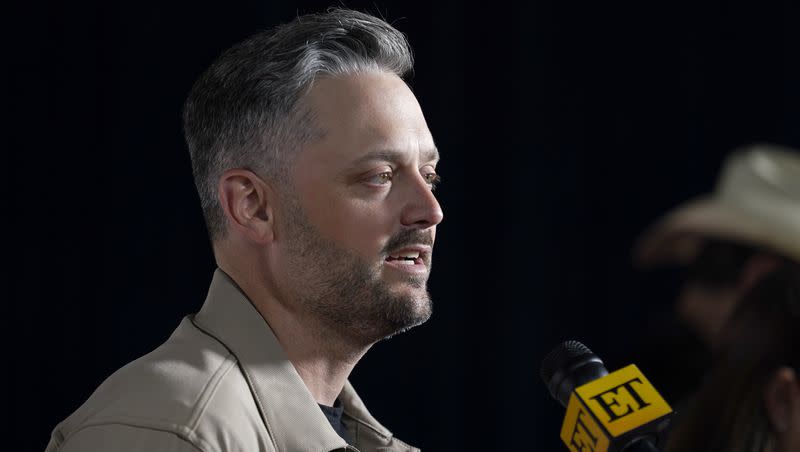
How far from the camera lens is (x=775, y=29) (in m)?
2.52

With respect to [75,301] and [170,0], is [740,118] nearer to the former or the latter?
[170,0]

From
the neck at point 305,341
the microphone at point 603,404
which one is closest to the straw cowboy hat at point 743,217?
the microphone at point 603,404

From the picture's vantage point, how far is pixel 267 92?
127 centimetres

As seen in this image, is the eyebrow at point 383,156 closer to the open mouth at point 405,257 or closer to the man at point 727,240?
the open mouth at point 405,257

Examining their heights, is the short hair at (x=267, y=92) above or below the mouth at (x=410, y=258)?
above

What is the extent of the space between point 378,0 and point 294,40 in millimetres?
1137

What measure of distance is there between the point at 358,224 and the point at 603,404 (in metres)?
0.38

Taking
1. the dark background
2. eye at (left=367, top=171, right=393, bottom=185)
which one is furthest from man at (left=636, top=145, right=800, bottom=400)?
the dark background

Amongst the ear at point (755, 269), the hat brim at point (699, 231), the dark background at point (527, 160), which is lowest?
the dark background at point (527, 160)

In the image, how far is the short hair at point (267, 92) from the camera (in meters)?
1.26

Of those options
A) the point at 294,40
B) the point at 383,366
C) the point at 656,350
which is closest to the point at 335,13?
the point at 294,40

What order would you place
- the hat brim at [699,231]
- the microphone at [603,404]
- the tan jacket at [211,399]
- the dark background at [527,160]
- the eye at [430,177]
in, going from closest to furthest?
the hat brim at [699,231], the microphone at [603,404], the tan jacket at [211,399], the eye at [430,177], the dark background at [527,160]

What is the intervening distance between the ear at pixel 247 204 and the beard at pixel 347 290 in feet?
0.13

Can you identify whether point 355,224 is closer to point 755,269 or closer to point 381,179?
point 381,179
